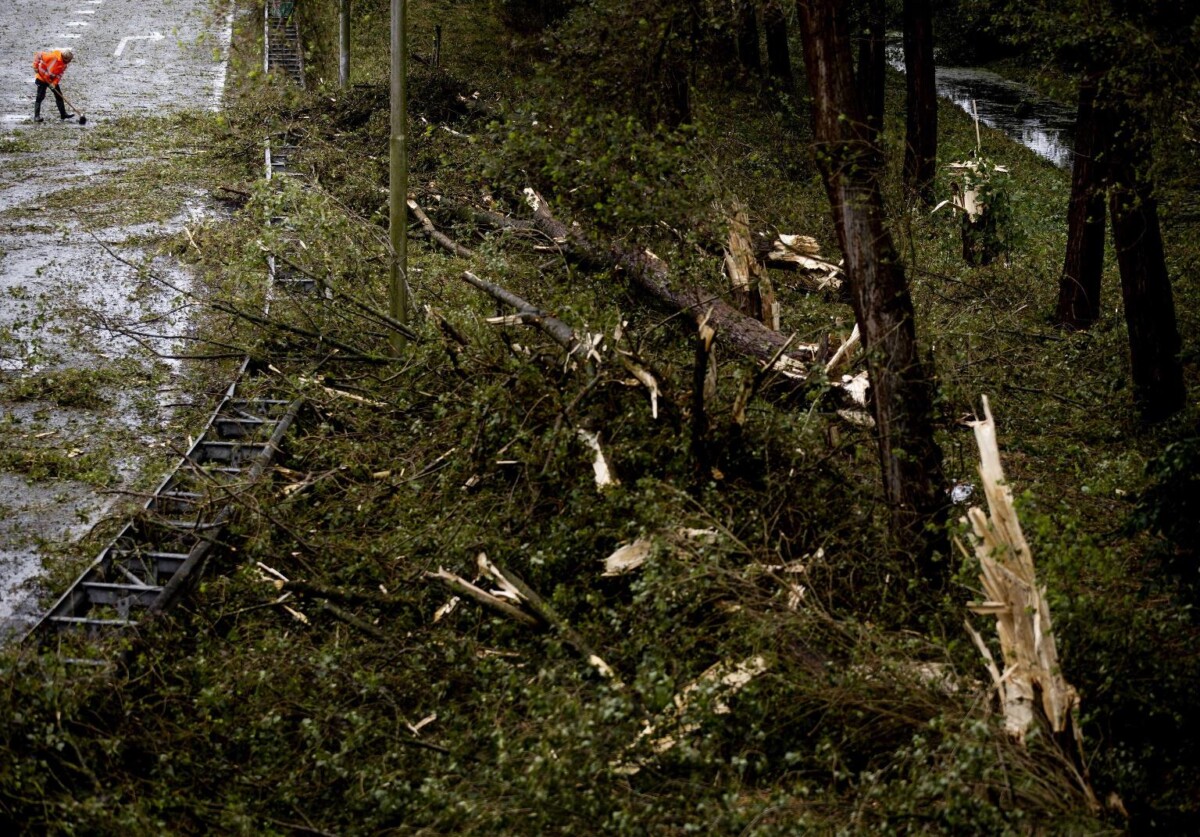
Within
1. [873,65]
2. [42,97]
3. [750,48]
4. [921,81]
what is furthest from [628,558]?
[750,48]

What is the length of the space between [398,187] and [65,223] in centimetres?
915

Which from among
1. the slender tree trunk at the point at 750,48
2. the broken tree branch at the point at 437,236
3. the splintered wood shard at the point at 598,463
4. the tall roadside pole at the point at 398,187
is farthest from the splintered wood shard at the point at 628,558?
the slender tree trunk at the point at 750,48

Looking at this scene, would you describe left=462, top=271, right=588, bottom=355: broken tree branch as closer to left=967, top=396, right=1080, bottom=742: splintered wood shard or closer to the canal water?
left=967, top=396, right=1080, bottom=742: splintered wood shard

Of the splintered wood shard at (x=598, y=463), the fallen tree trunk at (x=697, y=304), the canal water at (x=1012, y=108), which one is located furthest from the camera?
the canal water at (x=1012, y=108)

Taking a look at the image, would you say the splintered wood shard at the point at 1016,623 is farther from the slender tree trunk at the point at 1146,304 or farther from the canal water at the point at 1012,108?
the canal water at the point at 1012,108

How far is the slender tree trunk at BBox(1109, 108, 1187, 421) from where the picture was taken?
12.8m

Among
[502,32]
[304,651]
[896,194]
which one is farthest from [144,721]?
[502,32]

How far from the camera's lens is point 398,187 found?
1226 centimetres

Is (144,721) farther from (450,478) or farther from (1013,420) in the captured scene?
(1013,420)

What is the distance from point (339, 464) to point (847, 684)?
17.6ft

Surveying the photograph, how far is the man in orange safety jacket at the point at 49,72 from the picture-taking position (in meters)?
24.5

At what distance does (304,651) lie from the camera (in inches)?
309

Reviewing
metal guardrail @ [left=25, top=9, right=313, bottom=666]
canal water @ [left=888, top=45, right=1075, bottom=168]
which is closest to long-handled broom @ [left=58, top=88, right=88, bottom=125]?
metal guardrail @ [left=25, top=9, right=313, bottom=666]

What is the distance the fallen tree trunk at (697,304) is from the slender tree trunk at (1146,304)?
3396 millimetres
